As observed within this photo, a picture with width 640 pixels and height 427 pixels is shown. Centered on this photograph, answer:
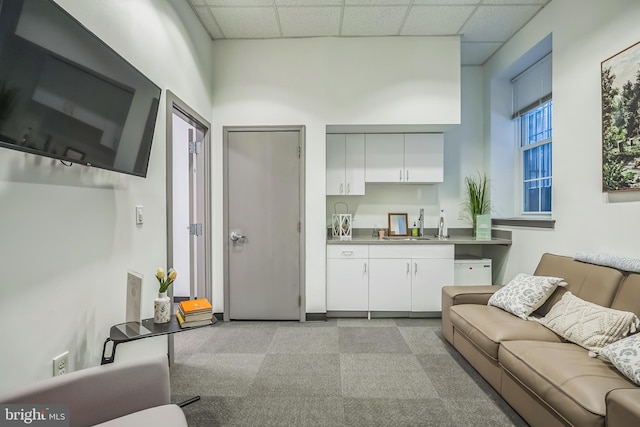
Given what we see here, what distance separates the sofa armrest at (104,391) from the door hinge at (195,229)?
204 cm

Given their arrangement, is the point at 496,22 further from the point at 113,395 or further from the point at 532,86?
the point at 113,395

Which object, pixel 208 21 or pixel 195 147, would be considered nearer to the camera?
pixel 208 21

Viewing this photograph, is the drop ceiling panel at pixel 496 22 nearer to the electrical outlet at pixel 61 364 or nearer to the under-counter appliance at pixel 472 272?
the under-counter appliance at pixel 472 272

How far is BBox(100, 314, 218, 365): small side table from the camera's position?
1.62 meters

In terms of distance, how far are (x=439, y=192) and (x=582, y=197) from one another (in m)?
1.63

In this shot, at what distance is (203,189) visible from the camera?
11.1 feet

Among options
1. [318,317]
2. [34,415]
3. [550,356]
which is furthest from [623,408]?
[318,317]

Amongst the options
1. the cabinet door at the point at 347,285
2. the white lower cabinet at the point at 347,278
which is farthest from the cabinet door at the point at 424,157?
the cabinet door at the point at 347,285

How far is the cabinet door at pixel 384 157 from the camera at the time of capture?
368 cm

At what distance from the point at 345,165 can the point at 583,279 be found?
2.40 m

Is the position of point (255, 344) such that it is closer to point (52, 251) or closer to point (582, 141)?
point (52, 251)

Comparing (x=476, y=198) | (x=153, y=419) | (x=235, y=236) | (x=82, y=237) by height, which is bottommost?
(x=153, y=419)

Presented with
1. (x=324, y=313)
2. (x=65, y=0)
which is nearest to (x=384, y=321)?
(x=324, y=313)

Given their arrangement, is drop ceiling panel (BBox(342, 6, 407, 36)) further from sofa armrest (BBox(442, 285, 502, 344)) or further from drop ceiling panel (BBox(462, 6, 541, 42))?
sofa armrest (BBox(442, 285, 502, 344))
